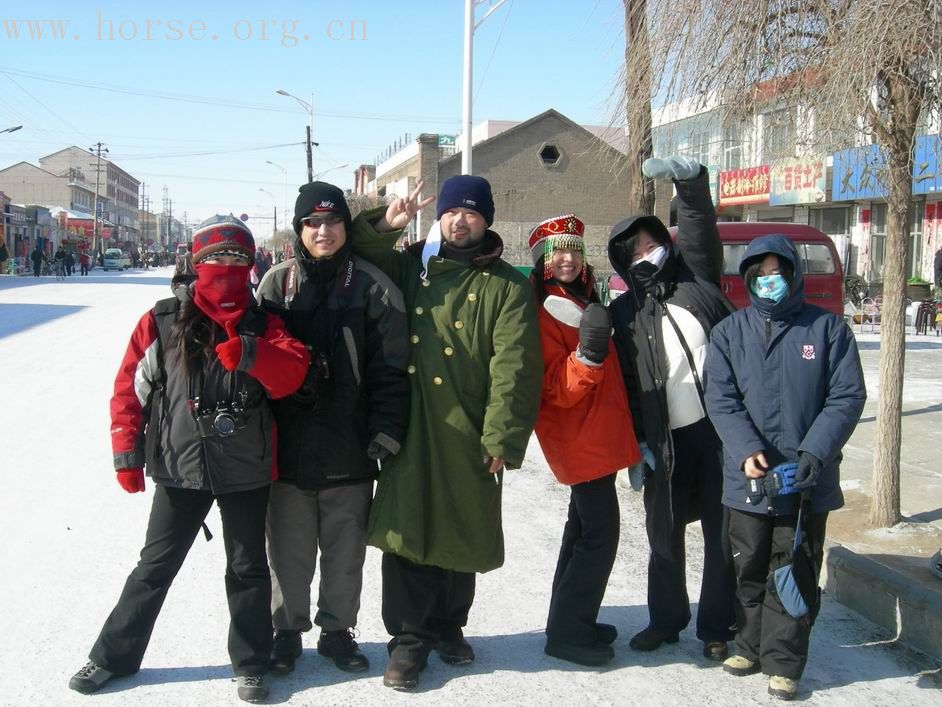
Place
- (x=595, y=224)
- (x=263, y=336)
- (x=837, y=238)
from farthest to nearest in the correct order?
(x=595, y=224), (x=837, y=238), (x=263, y=336)

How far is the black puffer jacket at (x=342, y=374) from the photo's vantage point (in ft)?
11.7

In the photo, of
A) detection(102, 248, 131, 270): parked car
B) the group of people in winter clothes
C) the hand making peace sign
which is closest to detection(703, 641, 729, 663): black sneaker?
the group of people in winter clothes

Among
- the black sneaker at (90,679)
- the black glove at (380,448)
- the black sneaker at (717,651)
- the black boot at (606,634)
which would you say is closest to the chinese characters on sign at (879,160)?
the black sneaker at (717,651)

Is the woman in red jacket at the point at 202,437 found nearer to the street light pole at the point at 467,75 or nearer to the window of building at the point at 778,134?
the window of building at the point at 778,134

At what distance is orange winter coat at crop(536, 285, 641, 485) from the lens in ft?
12.0

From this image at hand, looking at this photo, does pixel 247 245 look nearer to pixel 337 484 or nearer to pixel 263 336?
pixel 263 336

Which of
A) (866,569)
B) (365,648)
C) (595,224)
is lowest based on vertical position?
(365,648)

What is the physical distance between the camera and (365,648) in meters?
3.88

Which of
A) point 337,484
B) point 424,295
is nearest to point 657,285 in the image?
point 424,295

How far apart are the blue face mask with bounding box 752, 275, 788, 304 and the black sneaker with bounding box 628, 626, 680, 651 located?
150cm

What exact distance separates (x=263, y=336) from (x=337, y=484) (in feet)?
2.18

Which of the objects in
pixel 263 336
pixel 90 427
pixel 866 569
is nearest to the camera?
pixel 263 336

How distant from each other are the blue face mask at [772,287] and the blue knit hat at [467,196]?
1085mm

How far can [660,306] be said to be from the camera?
3875 millimetres
